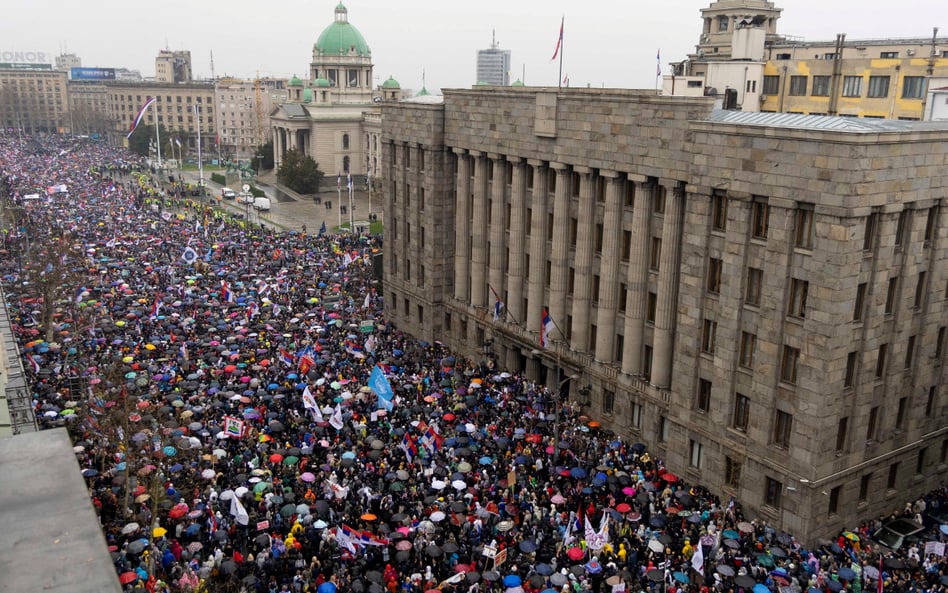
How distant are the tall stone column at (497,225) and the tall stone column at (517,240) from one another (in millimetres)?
1174

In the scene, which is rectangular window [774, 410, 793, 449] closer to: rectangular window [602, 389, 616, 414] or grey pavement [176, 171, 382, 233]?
rectangular window [602, 389, 616, 414]

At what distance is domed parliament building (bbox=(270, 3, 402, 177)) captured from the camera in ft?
559

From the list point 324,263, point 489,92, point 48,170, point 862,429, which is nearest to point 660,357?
point 862,429

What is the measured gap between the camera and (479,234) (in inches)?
2415

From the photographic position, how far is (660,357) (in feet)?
152

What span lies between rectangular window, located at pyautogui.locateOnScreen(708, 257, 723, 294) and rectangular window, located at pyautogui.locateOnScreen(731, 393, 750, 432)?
536cm

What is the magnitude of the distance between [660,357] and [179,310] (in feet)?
137

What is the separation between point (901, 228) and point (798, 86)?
31.8 meters

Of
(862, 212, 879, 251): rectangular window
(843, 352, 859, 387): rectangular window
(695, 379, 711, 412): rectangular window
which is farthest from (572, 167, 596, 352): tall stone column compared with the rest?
(843, 352, 859, 387): rectangular window

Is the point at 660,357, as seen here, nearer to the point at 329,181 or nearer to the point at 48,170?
the point at 329,181

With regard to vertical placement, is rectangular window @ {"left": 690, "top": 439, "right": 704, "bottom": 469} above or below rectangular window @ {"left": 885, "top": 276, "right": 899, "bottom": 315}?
below

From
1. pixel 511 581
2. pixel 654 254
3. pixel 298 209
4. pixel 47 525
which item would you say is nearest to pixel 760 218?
pixel 654 254

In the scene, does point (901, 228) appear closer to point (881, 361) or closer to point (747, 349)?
point (881, 361)

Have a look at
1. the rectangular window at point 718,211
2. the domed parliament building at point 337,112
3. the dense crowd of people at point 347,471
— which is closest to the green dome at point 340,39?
the domed parliament building at point 337,112
